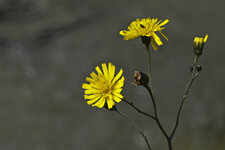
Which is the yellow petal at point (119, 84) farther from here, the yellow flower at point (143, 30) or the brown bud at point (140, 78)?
the yellow flower at point (143, 30)

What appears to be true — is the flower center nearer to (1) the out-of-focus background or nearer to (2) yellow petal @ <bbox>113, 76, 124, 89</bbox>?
(2) yellow petal @ <bbox>113, 76, 124, 89</bbox>

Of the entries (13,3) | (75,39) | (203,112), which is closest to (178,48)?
(203,112)

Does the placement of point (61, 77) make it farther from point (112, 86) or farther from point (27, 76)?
point (112, 86)

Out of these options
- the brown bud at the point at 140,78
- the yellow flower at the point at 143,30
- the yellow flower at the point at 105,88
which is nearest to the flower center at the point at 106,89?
the yellow flower at the point at 105,88

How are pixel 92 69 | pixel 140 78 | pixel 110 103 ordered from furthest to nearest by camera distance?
1. pixel 92 69
2. pixel 110 103
3. pixel 140 78

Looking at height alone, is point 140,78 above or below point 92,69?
below

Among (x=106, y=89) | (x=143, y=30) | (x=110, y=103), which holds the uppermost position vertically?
(x=143, y=30)

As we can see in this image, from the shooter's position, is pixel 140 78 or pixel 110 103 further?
pixel 110 103

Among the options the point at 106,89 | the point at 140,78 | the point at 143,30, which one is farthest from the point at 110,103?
the point at 143,30

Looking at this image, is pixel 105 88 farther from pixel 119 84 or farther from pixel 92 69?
pixel 92 69
